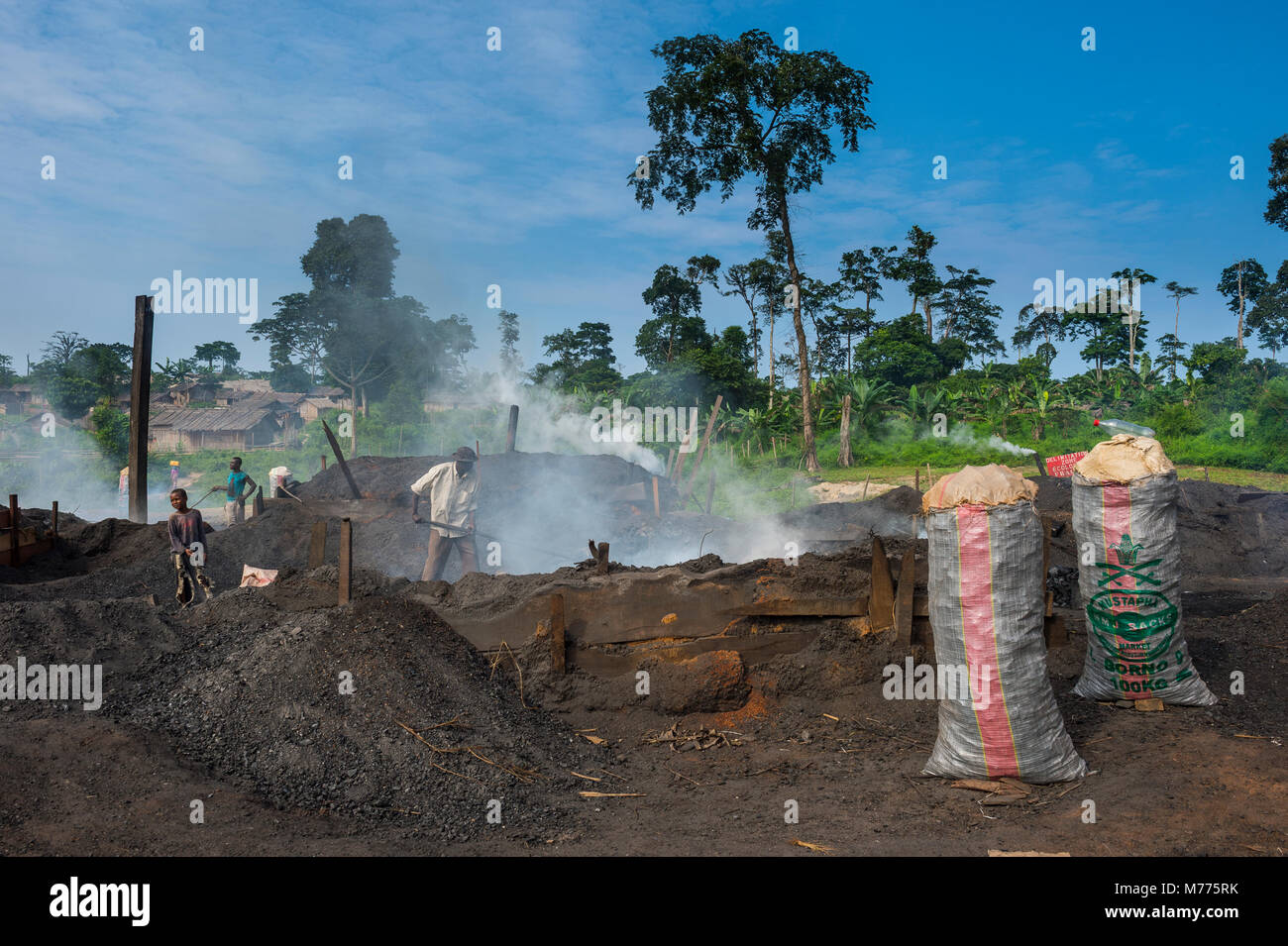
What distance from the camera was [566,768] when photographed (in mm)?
5246

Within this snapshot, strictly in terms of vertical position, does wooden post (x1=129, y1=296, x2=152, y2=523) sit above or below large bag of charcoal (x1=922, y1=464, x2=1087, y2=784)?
above

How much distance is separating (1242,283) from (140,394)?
1899 inches

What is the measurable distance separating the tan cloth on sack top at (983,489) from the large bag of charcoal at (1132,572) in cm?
119

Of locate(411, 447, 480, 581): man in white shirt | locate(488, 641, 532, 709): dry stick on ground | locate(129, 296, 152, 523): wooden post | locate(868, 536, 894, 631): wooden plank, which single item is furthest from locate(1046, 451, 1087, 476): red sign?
locate(129, 296, 152, 523): wooden post

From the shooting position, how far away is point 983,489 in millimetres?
4461

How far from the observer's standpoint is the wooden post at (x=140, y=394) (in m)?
13.7

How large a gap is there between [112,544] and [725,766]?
12.7 metres

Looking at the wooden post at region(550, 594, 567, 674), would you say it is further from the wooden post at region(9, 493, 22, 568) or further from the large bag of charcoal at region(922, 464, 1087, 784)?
the wooden post at region(9, 493, 22, 568)

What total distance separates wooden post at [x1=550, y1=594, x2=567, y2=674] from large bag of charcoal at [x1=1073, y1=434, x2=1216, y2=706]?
3.55 meters

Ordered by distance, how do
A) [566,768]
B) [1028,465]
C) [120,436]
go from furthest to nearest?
1. [120,436]
2. [1028,465]
3. [566,768]

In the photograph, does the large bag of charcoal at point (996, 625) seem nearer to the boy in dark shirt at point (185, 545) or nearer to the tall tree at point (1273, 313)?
the boy in dark shirt at point (185, 545)

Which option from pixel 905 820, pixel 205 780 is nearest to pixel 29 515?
pixel 205 780

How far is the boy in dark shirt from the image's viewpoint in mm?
8914

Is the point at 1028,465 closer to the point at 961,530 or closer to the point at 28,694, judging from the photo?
the point at 961,530
